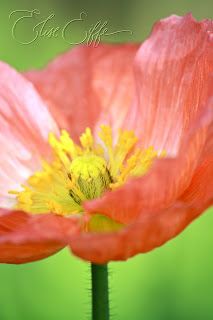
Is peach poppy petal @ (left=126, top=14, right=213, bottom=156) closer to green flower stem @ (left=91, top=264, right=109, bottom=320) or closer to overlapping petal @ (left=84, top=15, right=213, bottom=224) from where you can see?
overlapping petal @ (left=84, top=15, right=213, bottom=224)

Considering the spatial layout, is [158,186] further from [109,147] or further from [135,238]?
[109,147]

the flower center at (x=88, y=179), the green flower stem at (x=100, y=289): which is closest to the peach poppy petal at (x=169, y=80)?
the flower center at (x=88, y=179)

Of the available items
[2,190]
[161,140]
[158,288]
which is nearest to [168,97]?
[161,140]

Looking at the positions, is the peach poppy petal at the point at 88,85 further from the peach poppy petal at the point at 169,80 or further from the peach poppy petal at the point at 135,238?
the peach poppy petal at the point at 135,238

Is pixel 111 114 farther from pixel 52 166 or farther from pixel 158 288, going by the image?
pixel 158 288

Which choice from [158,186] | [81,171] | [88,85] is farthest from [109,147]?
[158,186]

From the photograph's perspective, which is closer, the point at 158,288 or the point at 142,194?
the point at 142,194

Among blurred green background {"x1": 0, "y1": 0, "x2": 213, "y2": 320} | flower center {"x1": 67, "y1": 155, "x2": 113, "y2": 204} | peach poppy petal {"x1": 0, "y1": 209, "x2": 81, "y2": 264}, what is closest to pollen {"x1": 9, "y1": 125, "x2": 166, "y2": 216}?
flower center {"x1": 67, "y1": 155, "x2": 113, "y2": 204}
